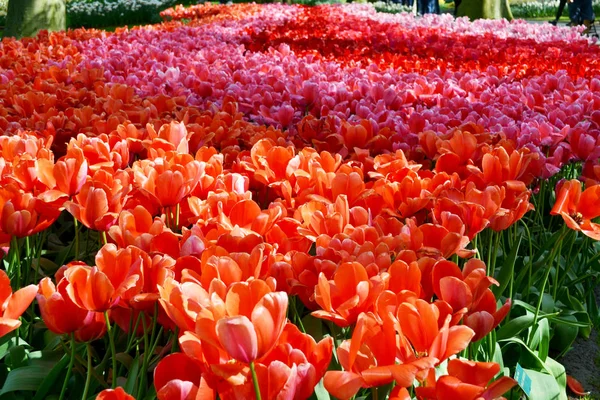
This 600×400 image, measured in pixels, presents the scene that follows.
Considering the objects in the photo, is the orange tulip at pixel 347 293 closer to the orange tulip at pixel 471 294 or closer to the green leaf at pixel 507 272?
the orange tulip at pixel 471 294

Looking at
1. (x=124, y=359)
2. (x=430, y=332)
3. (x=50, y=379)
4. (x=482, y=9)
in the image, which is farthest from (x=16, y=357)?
(x=482, y=9)

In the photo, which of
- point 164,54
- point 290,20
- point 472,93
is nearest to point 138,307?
point 472,93

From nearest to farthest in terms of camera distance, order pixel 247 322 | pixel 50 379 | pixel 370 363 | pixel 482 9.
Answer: pixel 247 322, pixel 370 363, pixel 50 379, pixel 482 9

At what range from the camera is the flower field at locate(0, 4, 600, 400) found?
3.72 feet

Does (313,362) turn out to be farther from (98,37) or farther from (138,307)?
(98,37)

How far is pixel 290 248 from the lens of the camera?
160 centimetres

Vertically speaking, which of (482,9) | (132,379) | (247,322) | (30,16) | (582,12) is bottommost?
(132,379)

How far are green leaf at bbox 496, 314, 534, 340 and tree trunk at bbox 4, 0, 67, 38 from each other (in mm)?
9920

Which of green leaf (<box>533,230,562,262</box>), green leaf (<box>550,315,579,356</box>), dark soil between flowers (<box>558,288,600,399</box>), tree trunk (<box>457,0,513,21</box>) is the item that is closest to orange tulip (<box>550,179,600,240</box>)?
green leaf (<box>533,230,562,262</box>)

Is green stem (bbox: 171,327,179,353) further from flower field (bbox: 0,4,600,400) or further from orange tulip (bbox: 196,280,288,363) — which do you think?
orange tulip (bbox: 196,280,288,363)

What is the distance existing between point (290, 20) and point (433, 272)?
938cm

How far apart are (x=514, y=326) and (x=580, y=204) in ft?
1.62

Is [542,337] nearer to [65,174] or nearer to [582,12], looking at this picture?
[65,174]

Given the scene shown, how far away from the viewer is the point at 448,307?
4.04 ft
